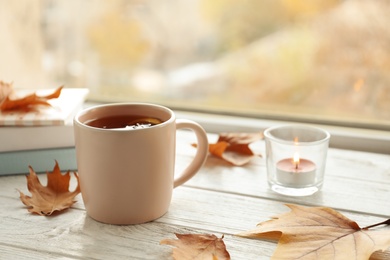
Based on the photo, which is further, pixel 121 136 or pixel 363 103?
pixel 363 103

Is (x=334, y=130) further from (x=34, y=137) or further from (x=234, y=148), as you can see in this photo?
(x=34, y=137)

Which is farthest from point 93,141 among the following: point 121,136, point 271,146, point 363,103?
point 363,103

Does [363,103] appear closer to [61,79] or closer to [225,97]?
[225,97]

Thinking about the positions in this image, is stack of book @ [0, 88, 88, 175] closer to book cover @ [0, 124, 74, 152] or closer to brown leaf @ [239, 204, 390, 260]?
book cover @ [0, 124, 74, 152]

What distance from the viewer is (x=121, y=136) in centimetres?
66

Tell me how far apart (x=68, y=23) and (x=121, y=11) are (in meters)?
0.14

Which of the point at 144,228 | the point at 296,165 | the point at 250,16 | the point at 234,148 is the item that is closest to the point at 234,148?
the point at 234,148

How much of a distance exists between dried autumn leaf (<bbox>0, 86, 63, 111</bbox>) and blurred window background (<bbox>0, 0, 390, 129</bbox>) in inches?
12.6

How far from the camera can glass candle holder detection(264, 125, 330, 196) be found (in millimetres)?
795

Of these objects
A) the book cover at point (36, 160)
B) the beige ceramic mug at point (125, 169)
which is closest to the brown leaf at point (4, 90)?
the book cover at point (36, 160)

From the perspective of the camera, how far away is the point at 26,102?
2.91ft

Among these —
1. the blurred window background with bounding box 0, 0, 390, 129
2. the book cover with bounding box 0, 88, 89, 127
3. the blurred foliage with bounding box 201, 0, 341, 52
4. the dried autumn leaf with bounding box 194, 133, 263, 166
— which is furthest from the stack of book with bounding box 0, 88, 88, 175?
the blurred foliage with bounding box 201, 0, 341, 52

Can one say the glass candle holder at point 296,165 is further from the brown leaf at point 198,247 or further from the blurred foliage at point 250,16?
the blurred foliage at point 250,16

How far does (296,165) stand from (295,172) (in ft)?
0.05
